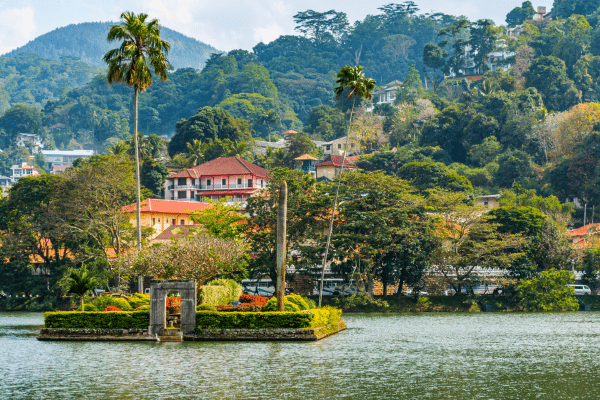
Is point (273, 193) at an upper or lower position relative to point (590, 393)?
upper

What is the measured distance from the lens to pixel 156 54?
49.8 m

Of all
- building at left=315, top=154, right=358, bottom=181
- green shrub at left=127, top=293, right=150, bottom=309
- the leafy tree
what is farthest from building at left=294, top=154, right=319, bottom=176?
green shrub at left=127, top=293, right=150, bottom=309

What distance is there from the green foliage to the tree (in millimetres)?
3539

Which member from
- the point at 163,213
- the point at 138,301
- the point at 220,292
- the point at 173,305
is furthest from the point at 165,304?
the point at 163,213

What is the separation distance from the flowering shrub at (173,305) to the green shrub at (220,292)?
3.88 meters

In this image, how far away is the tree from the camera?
74875 millimetres

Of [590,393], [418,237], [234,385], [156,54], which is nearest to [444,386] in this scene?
[590,393]

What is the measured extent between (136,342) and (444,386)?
20.4m

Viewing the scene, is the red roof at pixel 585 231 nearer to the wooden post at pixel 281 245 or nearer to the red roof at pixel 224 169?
the red roof at pixel 224 169

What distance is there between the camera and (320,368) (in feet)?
102

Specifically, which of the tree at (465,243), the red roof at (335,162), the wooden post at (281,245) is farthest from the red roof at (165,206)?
the wooden post at (281,245)

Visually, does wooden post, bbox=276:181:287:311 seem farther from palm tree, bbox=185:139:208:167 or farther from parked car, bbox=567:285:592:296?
palm tree, bbox=185:139:208:167

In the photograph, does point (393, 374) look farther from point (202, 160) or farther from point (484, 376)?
point (202, 160)

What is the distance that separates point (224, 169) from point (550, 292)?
227ft
